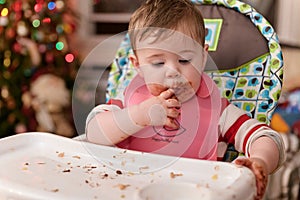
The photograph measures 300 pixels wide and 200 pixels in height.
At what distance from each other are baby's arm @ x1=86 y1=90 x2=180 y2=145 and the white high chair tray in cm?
Result: 7

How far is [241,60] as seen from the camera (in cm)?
152

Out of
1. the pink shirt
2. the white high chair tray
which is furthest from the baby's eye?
the white high chair tray

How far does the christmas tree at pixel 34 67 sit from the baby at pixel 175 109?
189cm

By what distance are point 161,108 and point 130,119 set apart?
0.25 ft

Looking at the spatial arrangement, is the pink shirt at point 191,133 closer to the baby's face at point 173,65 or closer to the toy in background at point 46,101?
the baby's face at point 173,65

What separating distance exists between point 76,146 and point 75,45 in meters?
2.80

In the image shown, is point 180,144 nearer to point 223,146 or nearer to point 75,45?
point 223,146

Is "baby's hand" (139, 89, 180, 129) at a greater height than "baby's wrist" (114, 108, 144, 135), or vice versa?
"baby's hand" (139, 89, 180, 129)

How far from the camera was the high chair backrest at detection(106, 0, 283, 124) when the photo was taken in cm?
144

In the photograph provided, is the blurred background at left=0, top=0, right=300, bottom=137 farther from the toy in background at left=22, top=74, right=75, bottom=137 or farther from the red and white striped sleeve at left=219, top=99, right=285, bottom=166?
the red and white striped sleeve at left=219, top=99, right=285, bottom=166

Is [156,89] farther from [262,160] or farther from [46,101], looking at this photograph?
[46,101]

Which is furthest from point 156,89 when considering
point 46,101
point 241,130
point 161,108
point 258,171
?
point 46,101

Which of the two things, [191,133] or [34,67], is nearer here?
[191,133]

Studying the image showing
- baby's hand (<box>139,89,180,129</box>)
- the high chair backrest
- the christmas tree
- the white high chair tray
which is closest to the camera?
the white high chair tray
